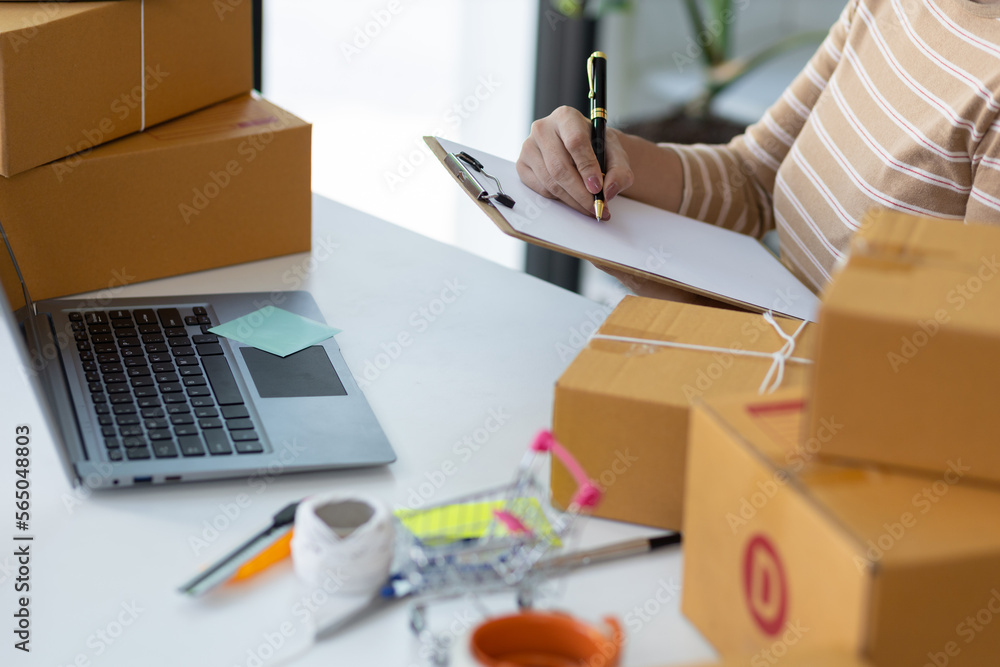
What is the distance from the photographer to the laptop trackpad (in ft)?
3.07

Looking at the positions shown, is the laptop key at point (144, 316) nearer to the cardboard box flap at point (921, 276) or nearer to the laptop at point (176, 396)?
the laptop at point (176, 396)

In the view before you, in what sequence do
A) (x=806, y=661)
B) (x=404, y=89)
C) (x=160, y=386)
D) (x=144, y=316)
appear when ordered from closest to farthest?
(x=806, y=661) → (x=160, y=386) → (x=144, y=316) → (x=404, y=89)

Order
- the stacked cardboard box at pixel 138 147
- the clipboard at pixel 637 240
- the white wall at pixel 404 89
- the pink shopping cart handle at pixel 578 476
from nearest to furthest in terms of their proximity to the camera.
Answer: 1. the pink shopping cart handle at pixel 578 476
2. the clipboard at pixel 637 240
3. the stacked cardboard box at pixel 138 147
4. the white wall at pixel 404 89

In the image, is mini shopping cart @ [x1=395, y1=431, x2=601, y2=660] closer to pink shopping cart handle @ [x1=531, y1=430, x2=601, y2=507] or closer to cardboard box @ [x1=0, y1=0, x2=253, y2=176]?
pink shopping cart handle @ [x1=531, y1=430, x2=601, y2=507]

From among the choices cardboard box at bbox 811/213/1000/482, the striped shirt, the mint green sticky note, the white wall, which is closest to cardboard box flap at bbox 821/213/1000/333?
cardboard box at bbox 811/213/1000/482

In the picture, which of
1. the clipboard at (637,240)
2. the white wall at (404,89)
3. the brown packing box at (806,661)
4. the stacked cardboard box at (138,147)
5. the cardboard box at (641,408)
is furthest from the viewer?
the white wall at (404,89)

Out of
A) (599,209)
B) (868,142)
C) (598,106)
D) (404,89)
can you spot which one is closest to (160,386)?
(599,209)

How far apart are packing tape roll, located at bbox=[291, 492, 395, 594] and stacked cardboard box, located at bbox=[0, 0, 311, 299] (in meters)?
0.61

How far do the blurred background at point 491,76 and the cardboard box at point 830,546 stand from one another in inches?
74.6

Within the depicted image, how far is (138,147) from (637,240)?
59 cm

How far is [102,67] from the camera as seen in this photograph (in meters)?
1.12

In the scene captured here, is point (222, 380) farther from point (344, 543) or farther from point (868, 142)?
point (868, 142)

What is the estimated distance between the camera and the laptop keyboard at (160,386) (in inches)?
32.6

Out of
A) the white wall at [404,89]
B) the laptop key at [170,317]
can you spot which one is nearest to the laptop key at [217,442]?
the laptop key at [170,317]
